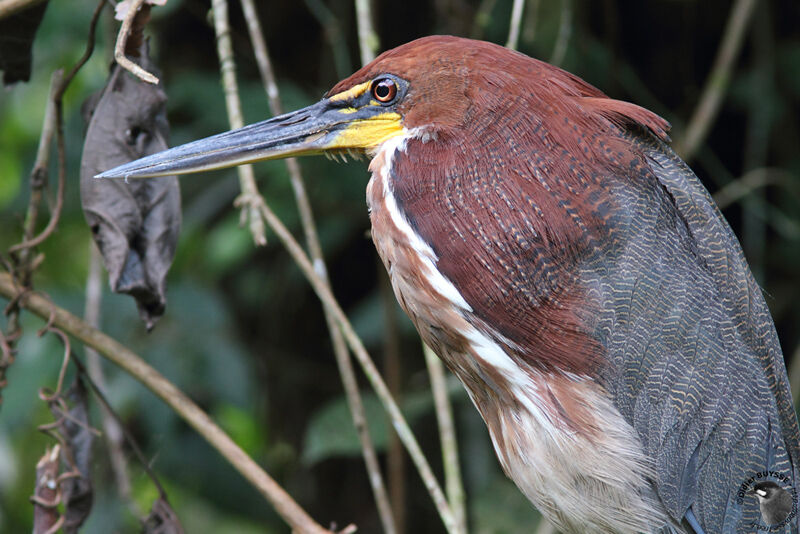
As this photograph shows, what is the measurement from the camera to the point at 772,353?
1734 millimetres

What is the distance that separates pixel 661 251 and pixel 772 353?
355mm

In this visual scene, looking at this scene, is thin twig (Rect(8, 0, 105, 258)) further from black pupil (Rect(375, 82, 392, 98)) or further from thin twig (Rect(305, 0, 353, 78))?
thin twig (Rect(305, 0, 353, 78))

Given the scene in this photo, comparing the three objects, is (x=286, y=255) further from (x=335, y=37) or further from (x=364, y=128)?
(x=364, y=128)

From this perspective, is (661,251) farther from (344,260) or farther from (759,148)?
(344,260)

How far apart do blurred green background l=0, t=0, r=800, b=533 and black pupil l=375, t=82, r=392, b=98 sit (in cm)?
91

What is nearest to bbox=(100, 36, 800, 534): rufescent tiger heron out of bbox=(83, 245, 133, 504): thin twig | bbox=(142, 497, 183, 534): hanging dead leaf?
bbox=(142, 497, 183, 534): hanging dead leaf

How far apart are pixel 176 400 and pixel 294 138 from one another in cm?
55

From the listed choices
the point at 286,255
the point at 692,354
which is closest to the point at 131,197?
the point at 692,354

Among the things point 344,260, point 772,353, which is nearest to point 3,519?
point 344,260

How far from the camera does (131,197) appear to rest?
1.60m

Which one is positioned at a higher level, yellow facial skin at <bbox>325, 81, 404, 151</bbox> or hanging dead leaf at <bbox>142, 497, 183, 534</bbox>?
yellow facial skin at <bbox>325, 81, 404, 151</bbox>

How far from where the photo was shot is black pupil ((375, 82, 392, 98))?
158 centimetres

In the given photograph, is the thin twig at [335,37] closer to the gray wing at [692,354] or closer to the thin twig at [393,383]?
the thin twig at [393,383]

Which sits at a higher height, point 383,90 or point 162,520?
point 383,90
